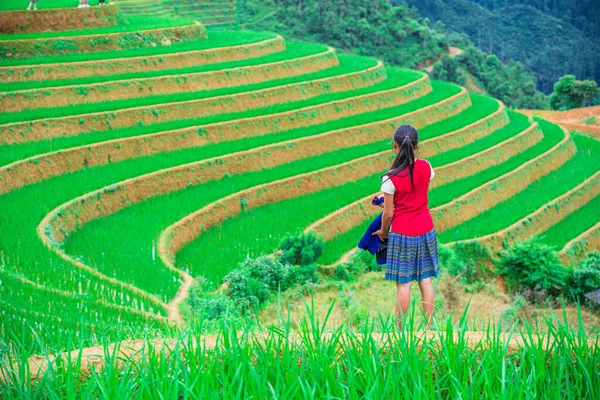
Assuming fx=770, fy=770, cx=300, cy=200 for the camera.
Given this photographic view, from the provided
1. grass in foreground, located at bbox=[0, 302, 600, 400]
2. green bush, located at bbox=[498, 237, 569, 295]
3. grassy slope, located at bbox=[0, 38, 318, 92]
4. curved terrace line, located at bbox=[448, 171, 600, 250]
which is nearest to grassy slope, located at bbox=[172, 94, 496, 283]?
curved terrace line, located at bbox=[448, 171, 600, 250]

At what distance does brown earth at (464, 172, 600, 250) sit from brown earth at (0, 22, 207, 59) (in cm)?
1001

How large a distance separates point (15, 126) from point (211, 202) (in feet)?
12.5

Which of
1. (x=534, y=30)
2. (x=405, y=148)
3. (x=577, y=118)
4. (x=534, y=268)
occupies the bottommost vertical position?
(x=577, y=118)

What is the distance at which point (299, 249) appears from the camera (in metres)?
9.93

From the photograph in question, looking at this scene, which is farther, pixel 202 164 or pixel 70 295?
pixel 202 164

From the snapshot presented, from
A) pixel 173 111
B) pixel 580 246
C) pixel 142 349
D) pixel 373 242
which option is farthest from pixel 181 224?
pixel 580 246

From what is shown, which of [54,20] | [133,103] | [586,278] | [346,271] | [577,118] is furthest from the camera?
[577,118]

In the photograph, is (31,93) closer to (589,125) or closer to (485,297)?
(485,297)

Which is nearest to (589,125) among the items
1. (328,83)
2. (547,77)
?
(328,83)

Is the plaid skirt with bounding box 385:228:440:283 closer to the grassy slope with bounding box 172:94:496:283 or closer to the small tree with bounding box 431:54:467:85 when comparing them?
the grassy slope with bounding box 172:94:496:283

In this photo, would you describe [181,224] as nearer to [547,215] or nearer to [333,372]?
[333,372]

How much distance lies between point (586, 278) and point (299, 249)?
4598 mm

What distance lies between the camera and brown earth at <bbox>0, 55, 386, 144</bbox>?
13.1m

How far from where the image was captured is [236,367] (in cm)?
352
